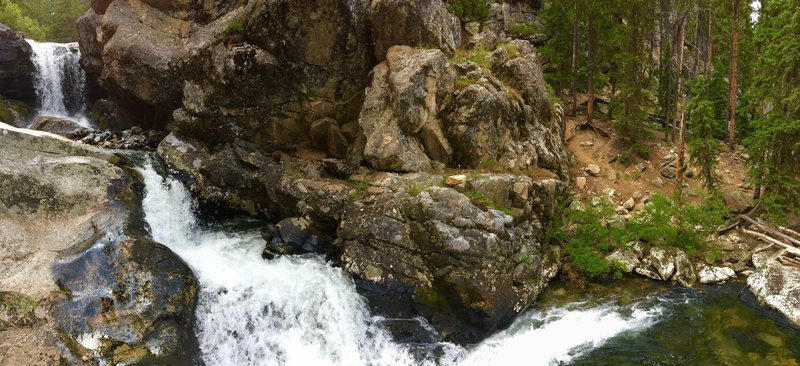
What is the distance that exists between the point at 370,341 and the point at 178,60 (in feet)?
46.4

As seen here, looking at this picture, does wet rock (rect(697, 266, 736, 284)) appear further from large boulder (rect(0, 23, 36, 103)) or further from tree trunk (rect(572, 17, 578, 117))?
large boulder (rect(0, 23, 36, 103))

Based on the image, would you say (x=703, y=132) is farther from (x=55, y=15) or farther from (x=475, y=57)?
(x=55, y=15)

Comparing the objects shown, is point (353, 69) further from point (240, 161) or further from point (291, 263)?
point (291, 263)

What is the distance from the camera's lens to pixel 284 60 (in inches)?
688

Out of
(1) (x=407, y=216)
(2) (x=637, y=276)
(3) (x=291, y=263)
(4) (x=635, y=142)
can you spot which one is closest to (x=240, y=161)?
(3) (x=291, y=263)

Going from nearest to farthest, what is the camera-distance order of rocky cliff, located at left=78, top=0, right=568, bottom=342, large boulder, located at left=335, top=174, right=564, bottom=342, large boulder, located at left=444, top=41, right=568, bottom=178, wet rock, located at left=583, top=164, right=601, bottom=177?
1. large boulder, located at left=335, top=174, right=564, bottom=342
2. rocky cliff, located at left=78, top=0, right=568, bottom=342
3. large boulder, located at left=444, top=41, right=568, bottom=178
4. wet rock, located at left=583, top=164, right=601, bottom=177

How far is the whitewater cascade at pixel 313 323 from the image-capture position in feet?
38.5

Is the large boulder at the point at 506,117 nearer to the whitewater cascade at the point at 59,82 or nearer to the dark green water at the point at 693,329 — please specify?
the dark green water at the point at 693,329

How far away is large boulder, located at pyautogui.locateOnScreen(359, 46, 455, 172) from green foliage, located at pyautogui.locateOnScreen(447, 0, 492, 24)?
9.60 meters

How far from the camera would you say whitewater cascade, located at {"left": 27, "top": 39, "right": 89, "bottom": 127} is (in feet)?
78.7

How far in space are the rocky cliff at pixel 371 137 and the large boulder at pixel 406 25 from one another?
5 centimetres

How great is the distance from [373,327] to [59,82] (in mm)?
23455

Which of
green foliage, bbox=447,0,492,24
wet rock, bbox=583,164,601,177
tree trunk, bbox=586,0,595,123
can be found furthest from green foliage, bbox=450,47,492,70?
tree trunk, bbox=586,0,595,123

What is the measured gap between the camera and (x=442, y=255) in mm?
13016
